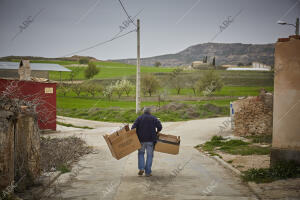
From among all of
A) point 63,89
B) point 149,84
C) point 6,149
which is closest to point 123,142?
point 6,149

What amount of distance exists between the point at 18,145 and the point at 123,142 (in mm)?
2467

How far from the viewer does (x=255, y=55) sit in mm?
185250

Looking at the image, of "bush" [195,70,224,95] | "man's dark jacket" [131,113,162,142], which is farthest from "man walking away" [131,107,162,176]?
"bush" [195,70,224,95]

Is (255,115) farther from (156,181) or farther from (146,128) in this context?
(156,181)

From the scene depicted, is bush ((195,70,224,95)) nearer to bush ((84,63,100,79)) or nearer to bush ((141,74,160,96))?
bush ((141,74,160,96))

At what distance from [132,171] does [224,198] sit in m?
3.30

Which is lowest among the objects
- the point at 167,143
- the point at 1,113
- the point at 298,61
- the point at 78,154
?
the point at 78,154

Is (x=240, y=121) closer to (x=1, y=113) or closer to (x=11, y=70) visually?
(x=1, y=113)

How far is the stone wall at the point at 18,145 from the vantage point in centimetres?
600

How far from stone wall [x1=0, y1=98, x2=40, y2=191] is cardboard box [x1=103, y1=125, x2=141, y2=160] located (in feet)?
5.93

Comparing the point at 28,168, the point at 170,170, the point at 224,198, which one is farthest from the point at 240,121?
the point at 28,168

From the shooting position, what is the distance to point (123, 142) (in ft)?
27.0

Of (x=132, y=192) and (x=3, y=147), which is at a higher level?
(x=3, y=147)

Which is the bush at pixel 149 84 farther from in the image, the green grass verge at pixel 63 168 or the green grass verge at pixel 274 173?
the green grass verge at pixel 274 173
